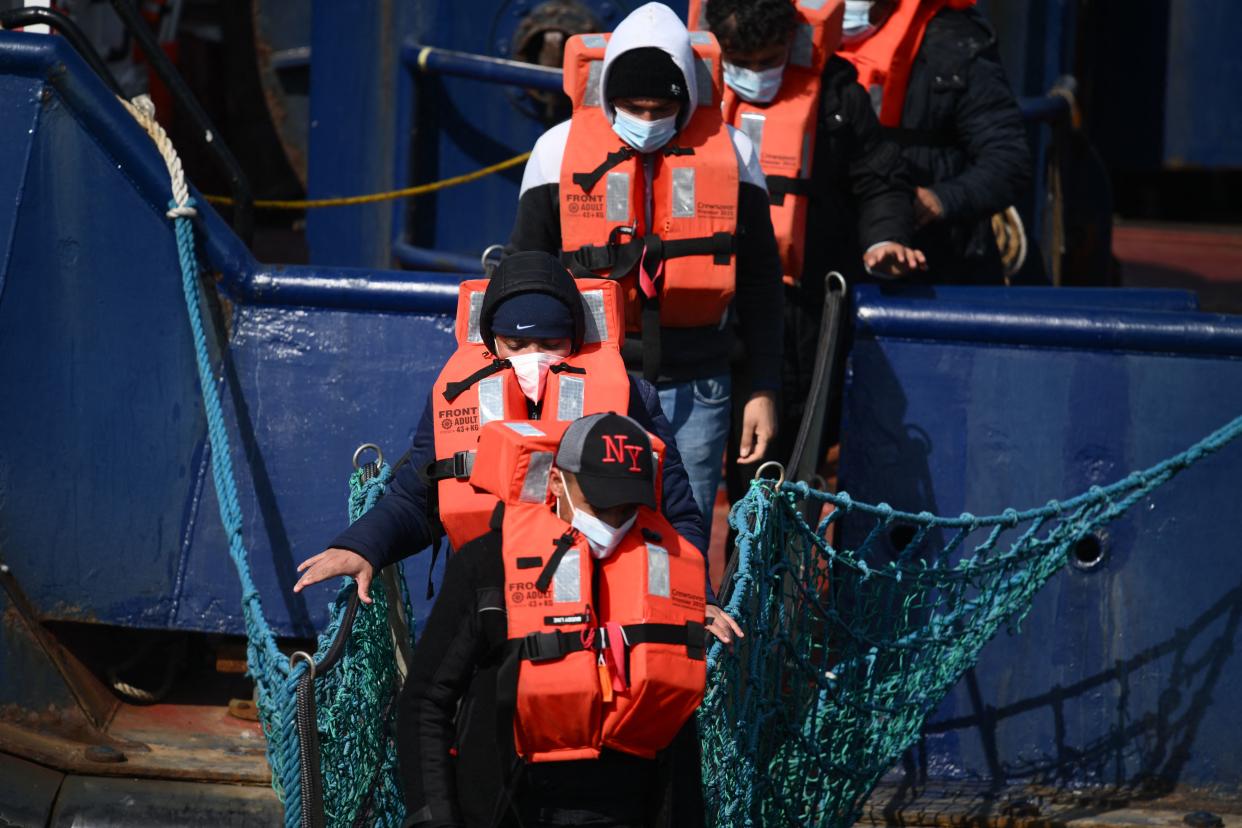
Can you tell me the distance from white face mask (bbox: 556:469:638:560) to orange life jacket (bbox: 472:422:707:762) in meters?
0.02

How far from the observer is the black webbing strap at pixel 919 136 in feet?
16.6

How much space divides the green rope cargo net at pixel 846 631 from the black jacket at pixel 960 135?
1.00 m

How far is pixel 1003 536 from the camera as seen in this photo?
4617 mm

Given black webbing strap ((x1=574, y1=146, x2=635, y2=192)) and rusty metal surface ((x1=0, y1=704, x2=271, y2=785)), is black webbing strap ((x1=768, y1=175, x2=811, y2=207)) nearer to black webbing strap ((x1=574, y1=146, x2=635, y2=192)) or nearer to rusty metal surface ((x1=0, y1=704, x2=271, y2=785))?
black webbing strap ((x1=574, y1=146, x2=635, y2=192))

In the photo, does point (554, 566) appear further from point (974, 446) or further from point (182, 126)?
point (182, 126)

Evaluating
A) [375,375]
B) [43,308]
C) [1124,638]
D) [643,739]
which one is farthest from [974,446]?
[43,308]


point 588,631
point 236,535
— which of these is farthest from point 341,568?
point 236,535

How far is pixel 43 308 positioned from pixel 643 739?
2.47 meters

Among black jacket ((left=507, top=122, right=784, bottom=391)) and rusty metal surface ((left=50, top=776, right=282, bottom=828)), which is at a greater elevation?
black jacket ((left=507, top=122, right=784, bottom=391))

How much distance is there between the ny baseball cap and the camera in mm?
2818

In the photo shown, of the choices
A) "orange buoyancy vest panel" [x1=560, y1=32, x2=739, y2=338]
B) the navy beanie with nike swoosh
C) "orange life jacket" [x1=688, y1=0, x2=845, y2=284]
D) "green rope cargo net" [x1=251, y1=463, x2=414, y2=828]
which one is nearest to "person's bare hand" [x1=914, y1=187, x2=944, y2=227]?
"orange life jacket" [x1=688, y1=0, x2=845, y2=284]

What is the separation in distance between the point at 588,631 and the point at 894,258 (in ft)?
6.91

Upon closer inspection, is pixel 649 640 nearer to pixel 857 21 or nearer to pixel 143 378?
pixel 143 378

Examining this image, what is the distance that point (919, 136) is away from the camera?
506cm
